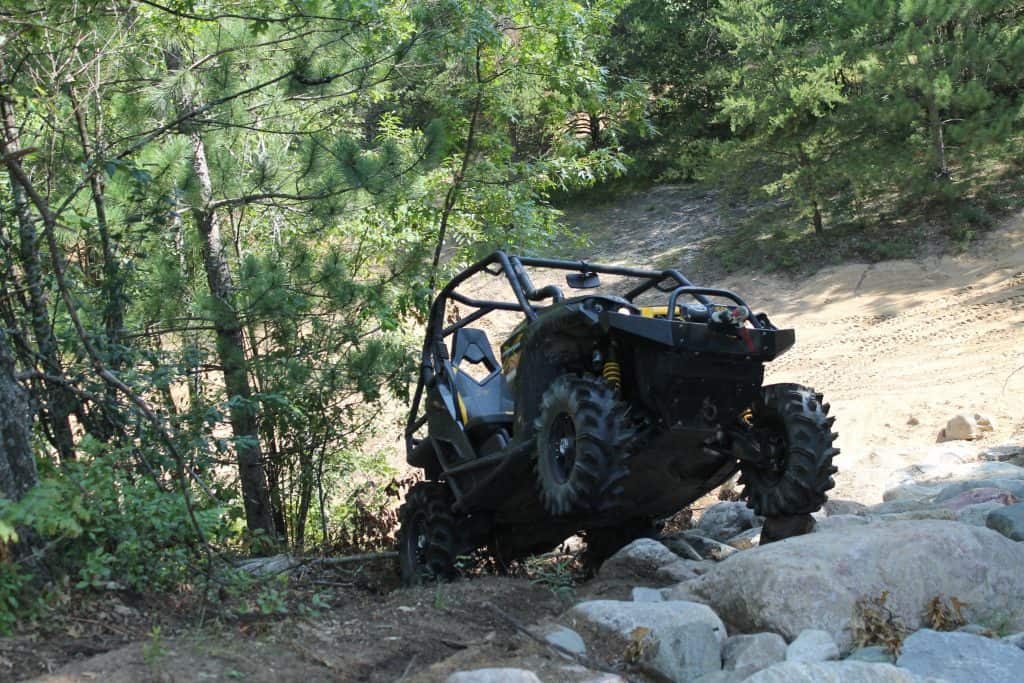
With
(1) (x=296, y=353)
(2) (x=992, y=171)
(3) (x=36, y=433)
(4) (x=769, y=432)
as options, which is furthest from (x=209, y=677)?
(2) (x=992, y=171)

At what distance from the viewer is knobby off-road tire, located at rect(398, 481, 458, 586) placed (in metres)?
7.67

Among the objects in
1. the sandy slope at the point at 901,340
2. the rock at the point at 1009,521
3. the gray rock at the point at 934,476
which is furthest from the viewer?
the sandy slope at the point at 901,340

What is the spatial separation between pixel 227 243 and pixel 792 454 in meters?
6.54

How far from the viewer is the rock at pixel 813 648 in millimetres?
4844

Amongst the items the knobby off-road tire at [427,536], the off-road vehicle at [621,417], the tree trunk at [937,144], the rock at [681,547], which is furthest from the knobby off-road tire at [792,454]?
the tree trunk at [937,144]

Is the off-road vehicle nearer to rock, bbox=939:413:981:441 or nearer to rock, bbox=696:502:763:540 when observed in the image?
rock, bbox=696:502:763:540

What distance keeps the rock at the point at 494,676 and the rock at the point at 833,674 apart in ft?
2.75

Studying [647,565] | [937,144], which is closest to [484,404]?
[647,565]

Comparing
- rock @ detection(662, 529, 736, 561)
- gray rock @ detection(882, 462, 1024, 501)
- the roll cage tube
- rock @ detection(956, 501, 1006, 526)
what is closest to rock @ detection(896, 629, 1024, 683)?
the roll cage tube

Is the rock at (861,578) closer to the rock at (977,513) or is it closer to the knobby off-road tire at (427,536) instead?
the rock at (977,513)

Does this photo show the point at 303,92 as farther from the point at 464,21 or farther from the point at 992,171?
the point at 992,171

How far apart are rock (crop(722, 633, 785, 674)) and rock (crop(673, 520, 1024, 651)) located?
7.2 inches

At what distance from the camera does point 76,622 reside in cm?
514

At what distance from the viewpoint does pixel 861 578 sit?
210 inches
